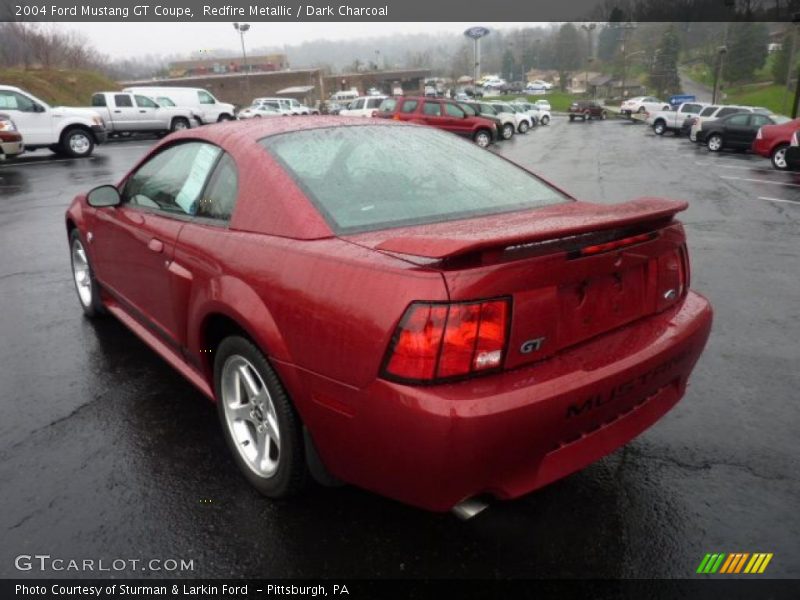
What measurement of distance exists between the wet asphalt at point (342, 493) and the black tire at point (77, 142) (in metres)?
15.1

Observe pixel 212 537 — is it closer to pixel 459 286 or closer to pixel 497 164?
pixel 459 286

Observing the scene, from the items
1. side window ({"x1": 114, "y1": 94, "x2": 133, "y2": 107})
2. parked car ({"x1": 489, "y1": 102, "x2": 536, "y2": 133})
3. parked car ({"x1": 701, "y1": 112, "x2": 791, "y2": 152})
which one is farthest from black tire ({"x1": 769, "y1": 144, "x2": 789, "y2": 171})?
side window ({"x1": 114, "y1": 94, "x2": 133, "y2": 107})

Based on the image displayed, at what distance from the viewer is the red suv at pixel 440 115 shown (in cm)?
2092

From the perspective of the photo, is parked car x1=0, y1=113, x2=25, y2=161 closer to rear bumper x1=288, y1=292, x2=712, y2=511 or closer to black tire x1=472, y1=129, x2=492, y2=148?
→ black tire x1=472, y1=129, x2=492, y2=148

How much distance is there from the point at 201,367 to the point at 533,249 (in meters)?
1.71

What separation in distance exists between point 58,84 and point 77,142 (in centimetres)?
2421


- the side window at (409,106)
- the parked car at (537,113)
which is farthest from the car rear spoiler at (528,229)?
the parked car at (537,113)

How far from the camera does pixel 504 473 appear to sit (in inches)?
73.2

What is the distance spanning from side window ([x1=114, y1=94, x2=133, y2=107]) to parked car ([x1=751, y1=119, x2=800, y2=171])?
2210 cm

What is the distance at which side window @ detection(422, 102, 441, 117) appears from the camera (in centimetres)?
2109

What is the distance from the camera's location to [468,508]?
1908 mm

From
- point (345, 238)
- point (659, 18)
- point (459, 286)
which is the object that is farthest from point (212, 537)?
point (659, 18)

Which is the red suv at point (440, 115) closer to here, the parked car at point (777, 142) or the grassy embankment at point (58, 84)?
the parked car at point (777, 142)

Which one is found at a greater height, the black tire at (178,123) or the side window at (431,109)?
the side window at (431,109)
